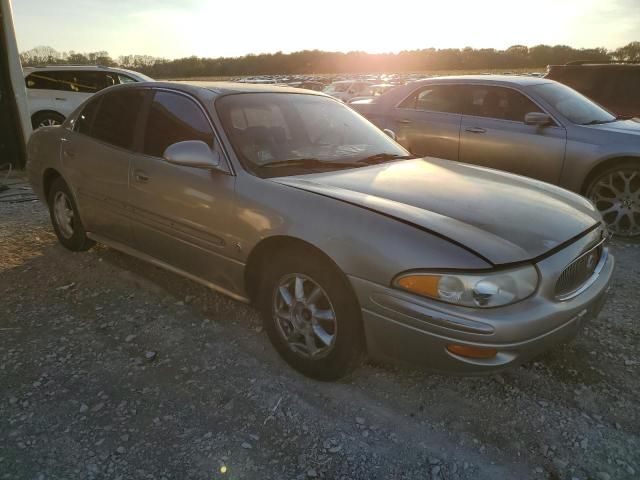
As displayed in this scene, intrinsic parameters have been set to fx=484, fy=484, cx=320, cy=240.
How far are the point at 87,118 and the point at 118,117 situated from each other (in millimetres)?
531

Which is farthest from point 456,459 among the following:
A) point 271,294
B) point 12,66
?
point 12,66

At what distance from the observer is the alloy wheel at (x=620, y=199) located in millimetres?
4996

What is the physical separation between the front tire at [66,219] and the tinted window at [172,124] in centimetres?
135

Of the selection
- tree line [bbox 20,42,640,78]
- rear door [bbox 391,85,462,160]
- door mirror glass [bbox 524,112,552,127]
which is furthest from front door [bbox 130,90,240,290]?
tree line [bbox 20,42,640,78]

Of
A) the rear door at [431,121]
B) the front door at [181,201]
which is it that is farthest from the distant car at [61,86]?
the front door at [181,201]

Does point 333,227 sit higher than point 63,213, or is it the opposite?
point 333,227

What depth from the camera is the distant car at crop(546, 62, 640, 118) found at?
770 cm

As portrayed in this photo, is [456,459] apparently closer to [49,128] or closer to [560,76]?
[49,128]

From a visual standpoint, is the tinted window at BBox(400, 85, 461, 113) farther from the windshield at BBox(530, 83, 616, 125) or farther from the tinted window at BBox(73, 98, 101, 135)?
the tinted window at BBox(73, 98, 101, 135)

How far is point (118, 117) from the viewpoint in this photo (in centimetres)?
371

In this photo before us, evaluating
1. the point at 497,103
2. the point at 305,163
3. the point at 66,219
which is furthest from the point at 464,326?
the point at 497,103

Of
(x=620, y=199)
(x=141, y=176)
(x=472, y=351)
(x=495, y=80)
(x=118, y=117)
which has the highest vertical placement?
(x=495, y=80)

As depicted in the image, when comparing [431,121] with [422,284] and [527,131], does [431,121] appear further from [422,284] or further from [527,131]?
[422,284]

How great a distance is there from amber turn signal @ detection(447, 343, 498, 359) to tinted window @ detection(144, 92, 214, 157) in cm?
185
